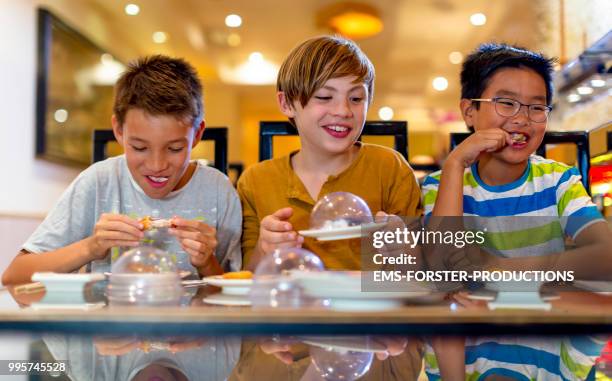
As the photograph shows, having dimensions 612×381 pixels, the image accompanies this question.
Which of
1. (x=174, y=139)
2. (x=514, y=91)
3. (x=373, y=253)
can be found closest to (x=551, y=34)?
(x=514, y=91)

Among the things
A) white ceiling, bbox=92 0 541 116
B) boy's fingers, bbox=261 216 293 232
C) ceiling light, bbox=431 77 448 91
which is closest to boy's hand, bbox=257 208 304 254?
boy's fingers, bbox=261 216 293 232

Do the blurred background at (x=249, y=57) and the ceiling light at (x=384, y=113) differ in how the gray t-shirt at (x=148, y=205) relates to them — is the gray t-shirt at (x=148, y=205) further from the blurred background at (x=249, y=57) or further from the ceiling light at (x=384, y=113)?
the ceiling light at (x=384, y=113)

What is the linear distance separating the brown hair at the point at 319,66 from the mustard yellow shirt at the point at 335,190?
0.18 m

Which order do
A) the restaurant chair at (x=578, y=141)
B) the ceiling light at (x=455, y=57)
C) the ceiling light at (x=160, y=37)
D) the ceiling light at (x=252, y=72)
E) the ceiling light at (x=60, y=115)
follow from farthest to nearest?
the ceiling light at (x=252, y=72) < the ceiling light at (x=455, y=57) < the ceiling light at (x=160, y=37) < the ceiling light at (x=60, y=115) < the restaurant chair at (x=578, y=141)

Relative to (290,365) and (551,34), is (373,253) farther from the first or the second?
(551,34)

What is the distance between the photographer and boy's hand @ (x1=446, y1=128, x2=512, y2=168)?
1.31 m

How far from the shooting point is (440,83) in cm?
632

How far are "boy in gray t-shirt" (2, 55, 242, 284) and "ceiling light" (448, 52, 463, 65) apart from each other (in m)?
4.67

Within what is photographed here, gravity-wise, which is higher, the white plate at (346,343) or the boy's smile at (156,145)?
the boy's smile at (156,145)

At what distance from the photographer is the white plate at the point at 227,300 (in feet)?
2.40

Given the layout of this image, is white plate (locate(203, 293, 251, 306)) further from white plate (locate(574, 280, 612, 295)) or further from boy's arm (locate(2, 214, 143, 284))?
white plate (locate(574, 280, 612, 295))

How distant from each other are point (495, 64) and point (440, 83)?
508 cm

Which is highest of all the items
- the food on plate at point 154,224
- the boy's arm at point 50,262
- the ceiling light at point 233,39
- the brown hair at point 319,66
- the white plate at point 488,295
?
the ceiling light at point 233,39

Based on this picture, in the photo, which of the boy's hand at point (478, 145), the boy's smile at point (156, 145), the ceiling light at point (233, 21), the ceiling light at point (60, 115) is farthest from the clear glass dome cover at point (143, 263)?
the ceiling light at point (233, 21)
